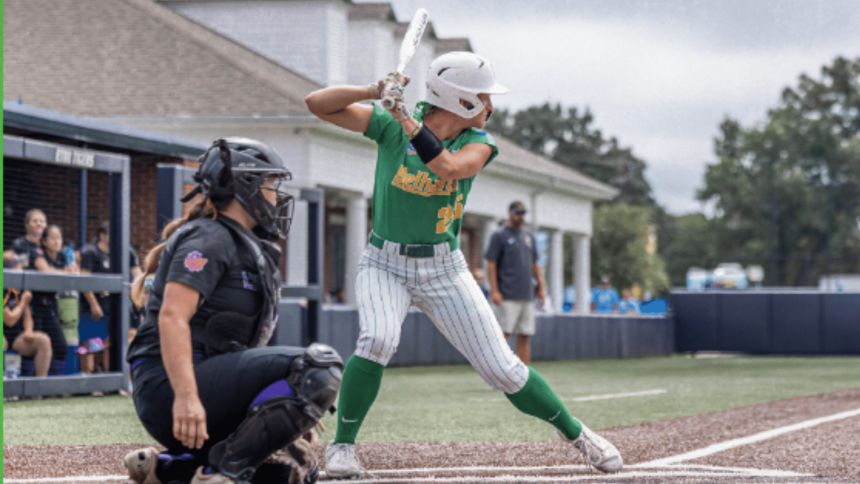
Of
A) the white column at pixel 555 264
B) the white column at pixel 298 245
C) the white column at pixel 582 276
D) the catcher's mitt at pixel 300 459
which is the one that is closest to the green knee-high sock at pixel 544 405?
the catcher's mitt at pixel 300 459

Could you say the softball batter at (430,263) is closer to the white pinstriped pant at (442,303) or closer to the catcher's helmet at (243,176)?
the white pinstriped pant at (442,303)

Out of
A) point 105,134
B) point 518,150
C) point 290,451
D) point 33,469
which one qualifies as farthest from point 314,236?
point 518,150

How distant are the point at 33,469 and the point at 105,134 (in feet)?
26.6

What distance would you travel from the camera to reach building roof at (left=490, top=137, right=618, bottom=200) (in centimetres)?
3312

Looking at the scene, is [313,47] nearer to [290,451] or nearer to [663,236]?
[290,451]

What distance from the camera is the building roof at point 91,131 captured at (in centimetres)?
1206

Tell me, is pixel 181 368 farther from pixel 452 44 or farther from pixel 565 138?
pixel 565 138

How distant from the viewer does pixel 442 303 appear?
5.70m

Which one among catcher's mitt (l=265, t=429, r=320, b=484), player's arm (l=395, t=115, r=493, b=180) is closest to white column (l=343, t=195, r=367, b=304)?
player's arm (l=395, t=115, r=493, b=180)

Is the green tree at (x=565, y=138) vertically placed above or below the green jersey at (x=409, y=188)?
above

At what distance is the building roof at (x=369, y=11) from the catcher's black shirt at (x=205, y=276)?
2638 centimetres

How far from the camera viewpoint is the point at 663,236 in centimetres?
10775

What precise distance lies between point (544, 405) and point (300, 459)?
156 centimetres

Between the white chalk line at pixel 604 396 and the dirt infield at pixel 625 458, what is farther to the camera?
the white chalk line at pixel 604 396
